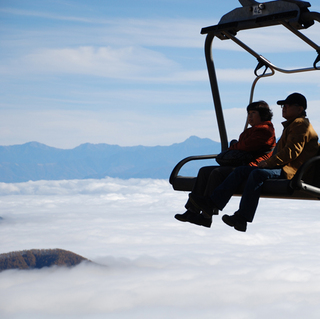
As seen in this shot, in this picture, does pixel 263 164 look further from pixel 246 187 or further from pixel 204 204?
pixel 204 204

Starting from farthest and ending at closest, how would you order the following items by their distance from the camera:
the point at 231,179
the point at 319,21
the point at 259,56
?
the point at 259,56, the point at 231,179, the point at 319,21

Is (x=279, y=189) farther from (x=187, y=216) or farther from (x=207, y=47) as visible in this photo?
(x=207, y=47)

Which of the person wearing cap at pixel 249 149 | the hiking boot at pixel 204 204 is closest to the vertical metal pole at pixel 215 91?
the person wearing cap at pixel 249 149

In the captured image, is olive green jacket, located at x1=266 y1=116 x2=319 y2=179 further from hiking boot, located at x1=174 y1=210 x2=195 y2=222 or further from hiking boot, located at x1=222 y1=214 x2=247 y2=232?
hiking boot, located at x1=174 y1=210 x2=195 y2=222

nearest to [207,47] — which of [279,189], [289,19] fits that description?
[289,19]

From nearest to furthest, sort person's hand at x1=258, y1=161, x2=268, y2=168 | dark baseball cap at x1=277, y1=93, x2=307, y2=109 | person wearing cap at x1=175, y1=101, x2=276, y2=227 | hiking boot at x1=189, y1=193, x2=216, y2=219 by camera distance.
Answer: person's hand at x1=258, y1=161, x2=268, y2=168 < hiking boot at x1=189, y1=193, x2=216, y2=219 < dark baseball cap at x1=277, y1=93, x2=307, y2=109 < person wearing cap at x1=175, y1=101, x2=276, y2=227

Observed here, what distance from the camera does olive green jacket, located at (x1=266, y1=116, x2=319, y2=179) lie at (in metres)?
4.84

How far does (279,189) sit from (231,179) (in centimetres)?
54

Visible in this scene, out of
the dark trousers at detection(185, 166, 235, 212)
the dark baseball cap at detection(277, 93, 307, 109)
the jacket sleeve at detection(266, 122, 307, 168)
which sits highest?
the dark baseball cap at detection(277, 93, 307, 109)

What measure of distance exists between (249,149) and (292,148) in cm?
66

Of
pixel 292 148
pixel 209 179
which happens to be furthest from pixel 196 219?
pixel 292 148

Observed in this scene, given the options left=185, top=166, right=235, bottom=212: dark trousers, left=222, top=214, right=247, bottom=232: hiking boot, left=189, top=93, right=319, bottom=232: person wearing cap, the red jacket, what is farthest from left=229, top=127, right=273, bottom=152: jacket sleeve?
left=222, top=214, right=247, bottom=232: hiking boot

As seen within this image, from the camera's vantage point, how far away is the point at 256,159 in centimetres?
543

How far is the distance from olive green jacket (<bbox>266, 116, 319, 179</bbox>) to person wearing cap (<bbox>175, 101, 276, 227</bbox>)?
1.00 feet
